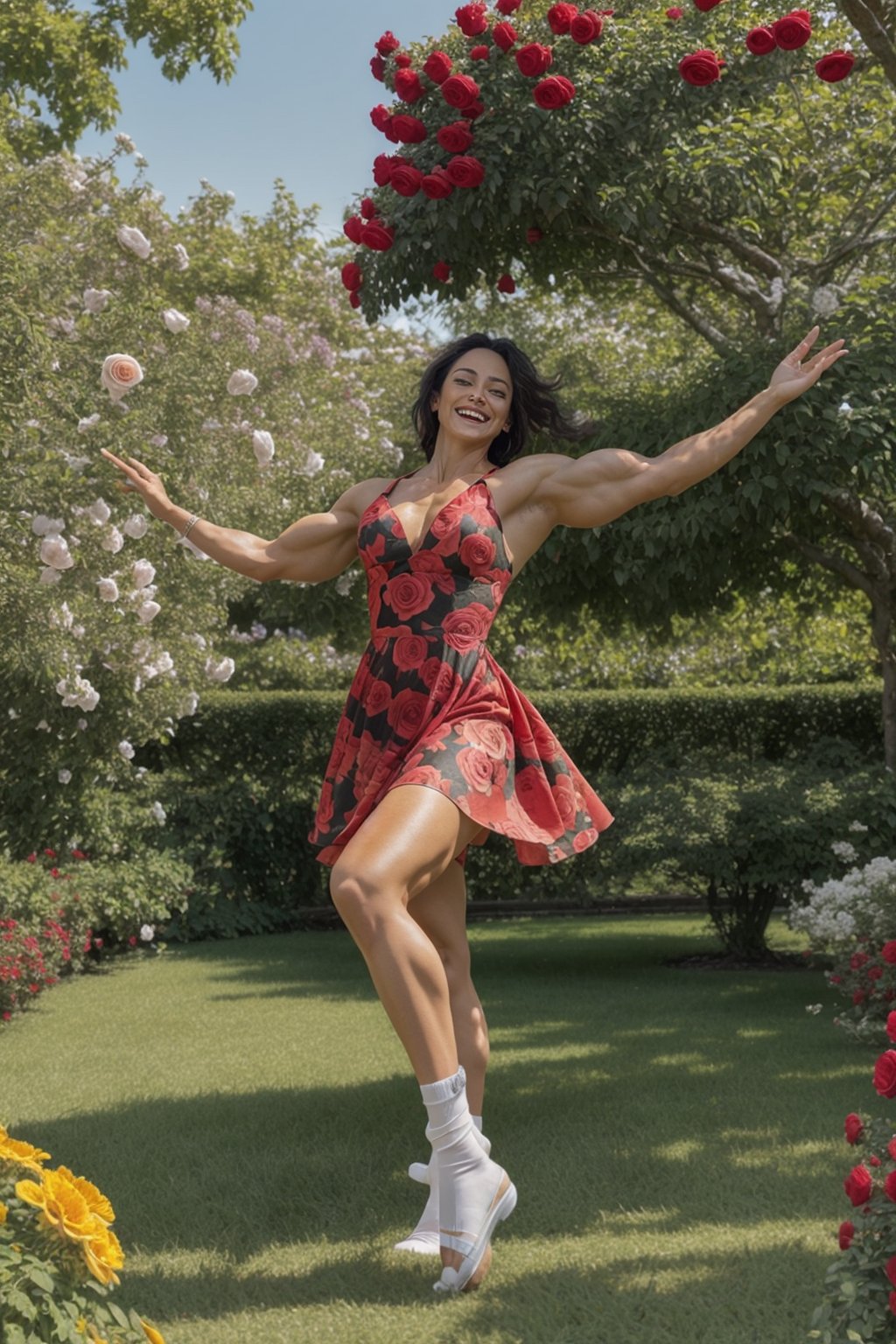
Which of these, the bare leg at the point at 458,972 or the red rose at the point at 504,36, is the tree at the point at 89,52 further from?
the bare leg at the point at 458,972

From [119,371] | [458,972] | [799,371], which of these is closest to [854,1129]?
[458,972]

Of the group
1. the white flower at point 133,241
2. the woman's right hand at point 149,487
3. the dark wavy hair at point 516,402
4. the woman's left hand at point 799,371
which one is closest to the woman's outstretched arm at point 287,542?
the woman's right hand at point 149,487

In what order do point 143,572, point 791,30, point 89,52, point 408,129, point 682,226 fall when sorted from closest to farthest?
point 791,30 < point 408,129 < point 682,226 < point 143,572 < point 89,52

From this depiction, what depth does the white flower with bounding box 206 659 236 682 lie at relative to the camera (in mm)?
9609

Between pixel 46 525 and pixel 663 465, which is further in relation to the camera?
pixel 46 525

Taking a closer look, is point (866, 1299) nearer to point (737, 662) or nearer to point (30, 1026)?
point (30, 1026)

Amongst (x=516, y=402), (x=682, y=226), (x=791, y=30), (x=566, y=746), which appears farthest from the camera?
(x=566, y=746)

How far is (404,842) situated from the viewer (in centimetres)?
300

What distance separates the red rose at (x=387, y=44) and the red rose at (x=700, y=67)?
1562 millimetres

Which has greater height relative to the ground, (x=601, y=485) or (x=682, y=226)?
(x=682, y=226)

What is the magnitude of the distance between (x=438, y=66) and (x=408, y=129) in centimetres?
27

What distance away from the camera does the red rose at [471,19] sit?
5.92 m

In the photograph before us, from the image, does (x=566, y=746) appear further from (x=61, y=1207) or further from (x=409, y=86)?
(x=61, y=1207)

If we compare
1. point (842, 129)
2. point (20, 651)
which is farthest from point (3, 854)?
point (842, 129)
